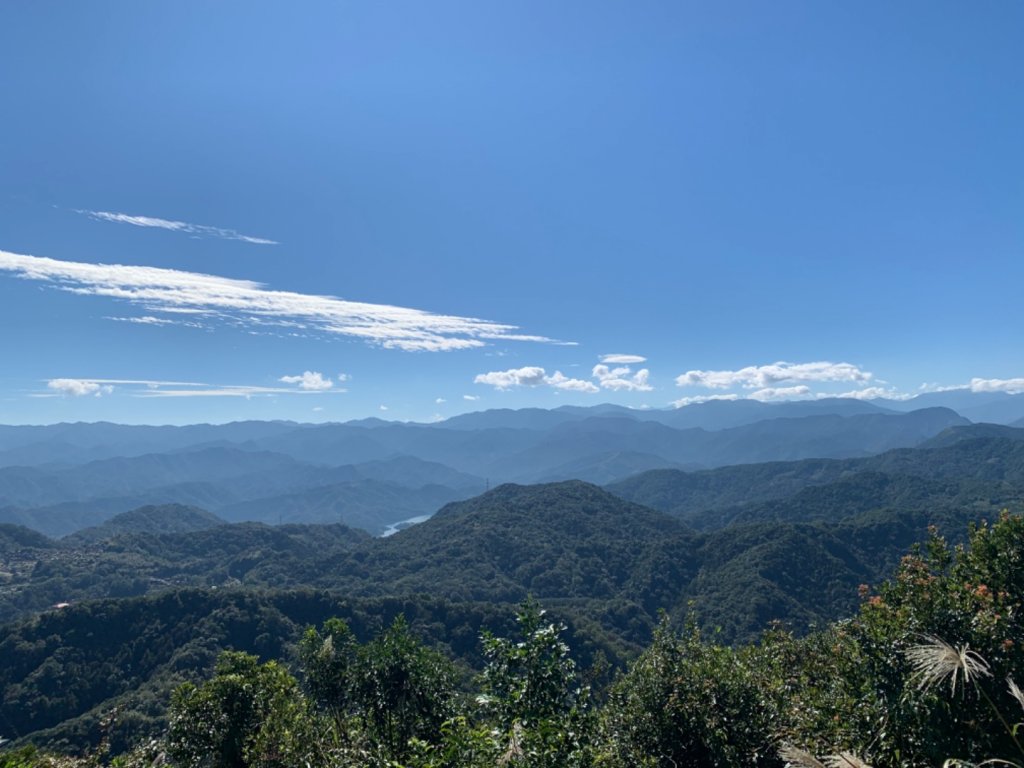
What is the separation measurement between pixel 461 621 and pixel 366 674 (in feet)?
452

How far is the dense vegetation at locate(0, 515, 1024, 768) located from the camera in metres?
8.78

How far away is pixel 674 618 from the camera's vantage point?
170500mm

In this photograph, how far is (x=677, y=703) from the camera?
13367 mm

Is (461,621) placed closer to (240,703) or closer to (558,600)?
(558,600)

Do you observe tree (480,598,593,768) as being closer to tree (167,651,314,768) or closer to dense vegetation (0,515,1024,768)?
dense vegetation (0,515,1024,768)

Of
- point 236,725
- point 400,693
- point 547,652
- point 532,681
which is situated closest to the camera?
point 532,681

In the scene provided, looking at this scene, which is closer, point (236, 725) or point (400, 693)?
point (236, 725)

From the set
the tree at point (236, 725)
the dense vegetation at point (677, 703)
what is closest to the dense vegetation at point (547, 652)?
the dense vegetation at point (677, 703)

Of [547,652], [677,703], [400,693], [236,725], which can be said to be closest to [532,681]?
[547,652]

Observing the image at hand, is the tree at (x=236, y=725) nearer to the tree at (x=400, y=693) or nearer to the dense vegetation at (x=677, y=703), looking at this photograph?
the dense vegetation at (x=677, y=703)

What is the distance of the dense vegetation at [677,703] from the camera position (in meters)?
8.78

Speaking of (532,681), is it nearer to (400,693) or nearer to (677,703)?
(677,703)

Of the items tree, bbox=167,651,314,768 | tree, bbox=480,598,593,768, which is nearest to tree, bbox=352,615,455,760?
tree, bbox=167,651,314,768

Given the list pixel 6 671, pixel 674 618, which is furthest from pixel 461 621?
pixel 6 671
